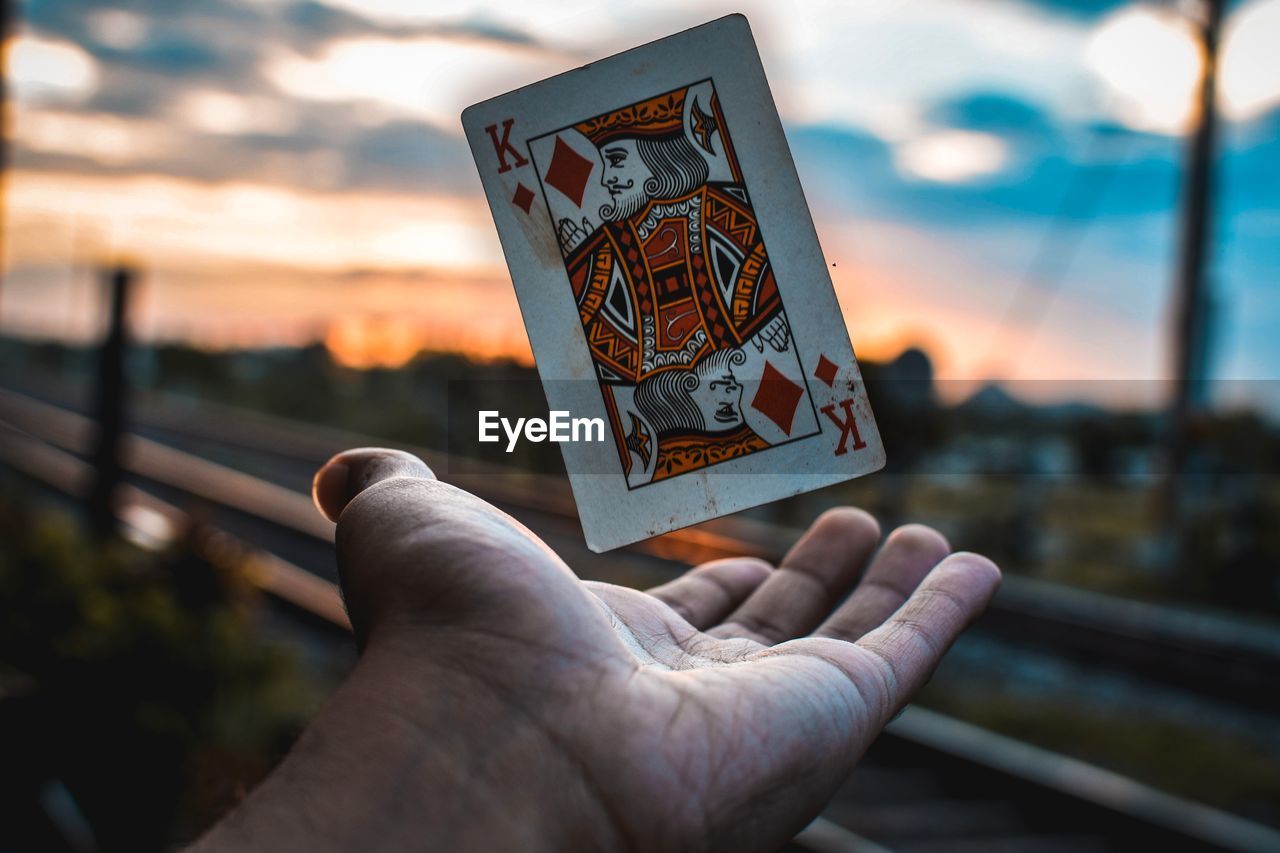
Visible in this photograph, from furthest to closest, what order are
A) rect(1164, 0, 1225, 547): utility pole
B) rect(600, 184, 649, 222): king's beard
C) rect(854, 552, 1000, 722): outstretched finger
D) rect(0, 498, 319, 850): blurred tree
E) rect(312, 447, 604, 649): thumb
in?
rect(1164, 0, 1225, 547): utility pole → rect(0, 498, 319, 850): blurred tree → rect(600, 184, 649, 222): king's beard → rect(854, 552, 1000, 722): outstretched finger → rect(312, 447, 604, 649): thumb

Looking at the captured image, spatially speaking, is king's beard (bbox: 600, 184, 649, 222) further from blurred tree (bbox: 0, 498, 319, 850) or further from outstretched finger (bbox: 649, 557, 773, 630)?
blurred tree (bbox: 0, 498, 319, 850)

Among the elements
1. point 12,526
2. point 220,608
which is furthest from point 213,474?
point 220,608

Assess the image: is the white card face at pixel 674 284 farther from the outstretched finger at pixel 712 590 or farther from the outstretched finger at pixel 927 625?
the outstretched finger at pixel 927 625

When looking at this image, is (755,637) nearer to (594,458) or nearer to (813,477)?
(813,477)

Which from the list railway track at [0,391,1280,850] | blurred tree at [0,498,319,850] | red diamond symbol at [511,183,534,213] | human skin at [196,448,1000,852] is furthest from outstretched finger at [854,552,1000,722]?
blurred tree at [0,498,319,850]

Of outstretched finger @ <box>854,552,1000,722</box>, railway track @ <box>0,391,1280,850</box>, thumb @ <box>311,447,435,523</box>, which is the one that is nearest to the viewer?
outstretched finger @ <box>854,552,1000,722</box>

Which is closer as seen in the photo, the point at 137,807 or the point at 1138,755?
the point at 137,807

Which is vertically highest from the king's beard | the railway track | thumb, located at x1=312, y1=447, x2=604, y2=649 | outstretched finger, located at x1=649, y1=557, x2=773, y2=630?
the king's beard

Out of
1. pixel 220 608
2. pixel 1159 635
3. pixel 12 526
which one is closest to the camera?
pixel 220 608
